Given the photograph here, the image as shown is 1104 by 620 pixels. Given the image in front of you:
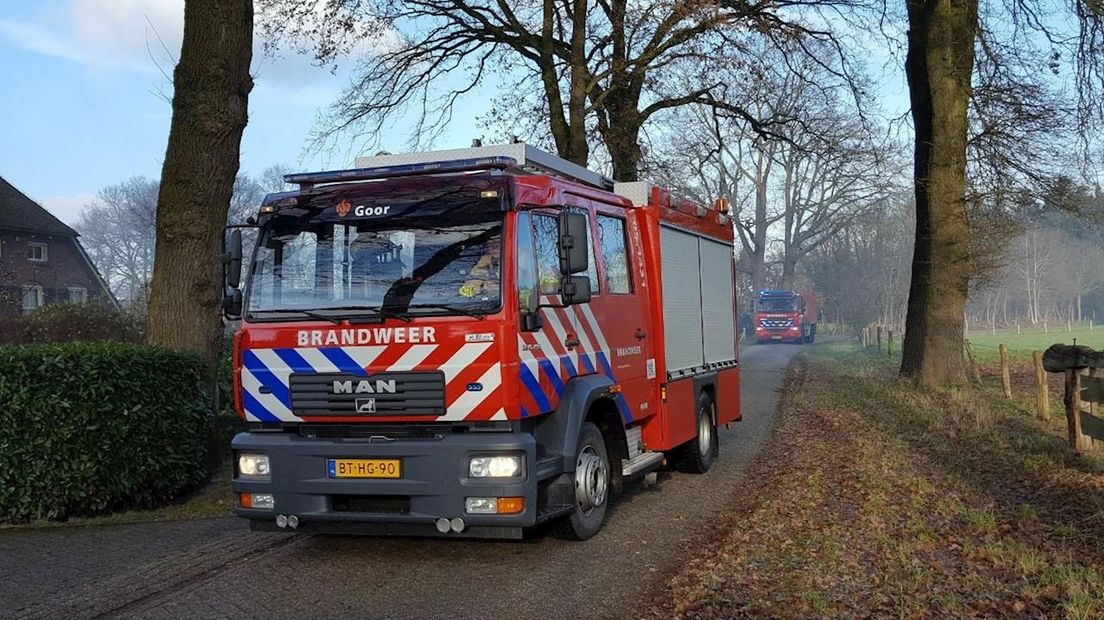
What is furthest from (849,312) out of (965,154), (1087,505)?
(1087,505)

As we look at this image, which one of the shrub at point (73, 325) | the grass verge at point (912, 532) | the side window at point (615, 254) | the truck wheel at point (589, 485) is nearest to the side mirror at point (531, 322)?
the truck wheel at point (589, 485)

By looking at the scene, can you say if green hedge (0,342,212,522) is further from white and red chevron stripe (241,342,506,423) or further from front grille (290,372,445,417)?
front grille (290,372,445,417)

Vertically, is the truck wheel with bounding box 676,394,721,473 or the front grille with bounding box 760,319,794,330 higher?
the front grille with bounding box 760,319,794,330

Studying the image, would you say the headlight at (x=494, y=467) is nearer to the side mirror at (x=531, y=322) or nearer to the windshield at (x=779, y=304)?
the side mirror at (x=531, y=322)

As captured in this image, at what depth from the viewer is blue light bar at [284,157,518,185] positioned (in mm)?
6504

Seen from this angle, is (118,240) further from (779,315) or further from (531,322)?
(531,322)

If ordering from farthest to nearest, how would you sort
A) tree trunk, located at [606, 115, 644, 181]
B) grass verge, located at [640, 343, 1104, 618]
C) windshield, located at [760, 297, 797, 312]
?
windshield, located at [760, 297, 797, 312] → tree trunk, located at [606, 115, 644, 181] → grass verge, located at [640, 343, 1104, 618]

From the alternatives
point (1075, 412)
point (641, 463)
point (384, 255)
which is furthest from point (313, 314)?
point (1075, 412)

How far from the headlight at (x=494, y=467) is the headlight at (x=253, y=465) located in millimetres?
1398

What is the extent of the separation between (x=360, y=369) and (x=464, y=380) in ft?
2.27

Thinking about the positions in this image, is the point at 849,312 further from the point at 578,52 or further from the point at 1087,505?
the point at 1087,505

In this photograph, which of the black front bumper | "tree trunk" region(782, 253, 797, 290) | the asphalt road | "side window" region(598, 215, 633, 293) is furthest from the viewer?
"tree trunk" region(782, 253, 797, 290)

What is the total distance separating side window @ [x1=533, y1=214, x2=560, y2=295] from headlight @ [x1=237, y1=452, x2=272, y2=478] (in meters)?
2.15

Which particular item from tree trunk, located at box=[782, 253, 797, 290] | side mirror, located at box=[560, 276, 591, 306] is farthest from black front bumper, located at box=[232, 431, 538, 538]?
tree trunk, located at box=[782, 253, 797, 290]
